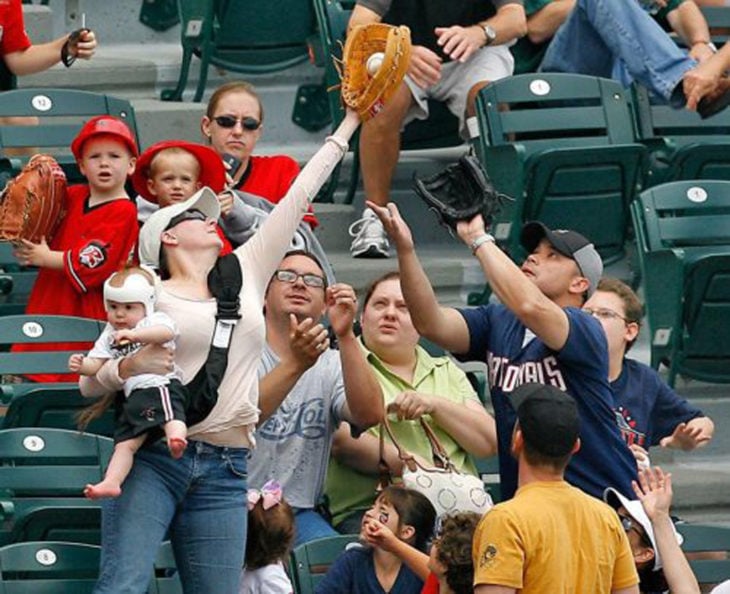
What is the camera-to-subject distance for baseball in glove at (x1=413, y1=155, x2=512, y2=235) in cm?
665

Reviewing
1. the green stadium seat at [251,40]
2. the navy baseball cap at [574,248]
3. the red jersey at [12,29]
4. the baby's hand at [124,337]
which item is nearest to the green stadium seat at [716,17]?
the green stadium seat at [251,40]

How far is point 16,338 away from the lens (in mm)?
7543

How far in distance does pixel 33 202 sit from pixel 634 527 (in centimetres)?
244

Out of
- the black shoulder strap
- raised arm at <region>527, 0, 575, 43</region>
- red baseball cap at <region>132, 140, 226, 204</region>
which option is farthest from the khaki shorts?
the black shoulder strap

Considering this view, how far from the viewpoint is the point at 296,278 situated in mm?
7277

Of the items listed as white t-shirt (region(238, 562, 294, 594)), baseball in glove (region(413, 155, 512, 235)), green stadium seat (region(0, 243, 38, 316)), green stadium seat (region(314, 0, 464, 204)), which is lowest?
white t-shirt (region(238, 562, 294, 594))

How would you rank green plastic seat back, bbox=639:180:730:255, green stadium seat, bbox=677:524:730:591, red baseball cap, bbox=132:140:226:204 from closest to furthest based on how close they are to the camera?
green stadium seat, bbox=677:524:730:591 → red baseball cap, bbox=132:140:226:204 → green plastic seat back, bbox=639:180:730:255

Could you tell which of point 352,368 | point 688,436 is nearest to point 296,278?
point 352,368

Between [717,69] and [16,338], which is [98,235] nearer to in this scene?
[16,338]

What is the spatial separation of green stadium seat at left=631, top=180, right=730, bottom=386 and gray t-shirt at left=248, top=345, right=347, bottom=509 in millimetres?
1703

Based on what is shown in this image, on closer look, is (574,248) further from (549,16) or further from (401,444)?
(549,16)

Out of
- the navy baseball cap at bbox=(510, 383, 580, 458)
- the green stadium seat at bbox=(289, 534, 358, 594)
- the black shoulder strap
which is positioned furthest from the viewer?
the green stadium seat at bbox=(289, 534, 358, 594)

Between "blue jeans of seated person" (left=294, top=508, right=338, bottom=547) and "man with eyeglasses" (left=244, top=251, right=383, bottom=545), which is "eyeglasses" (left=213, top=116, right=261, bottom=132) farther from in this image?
"blue jeans of seated person" (left=294, top=508, right=338, bottom=547)

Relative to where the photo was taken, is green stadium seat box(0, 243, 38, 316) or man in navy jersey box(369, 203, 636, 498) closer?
man in navy jersey box(369, 203, 636, 498)
